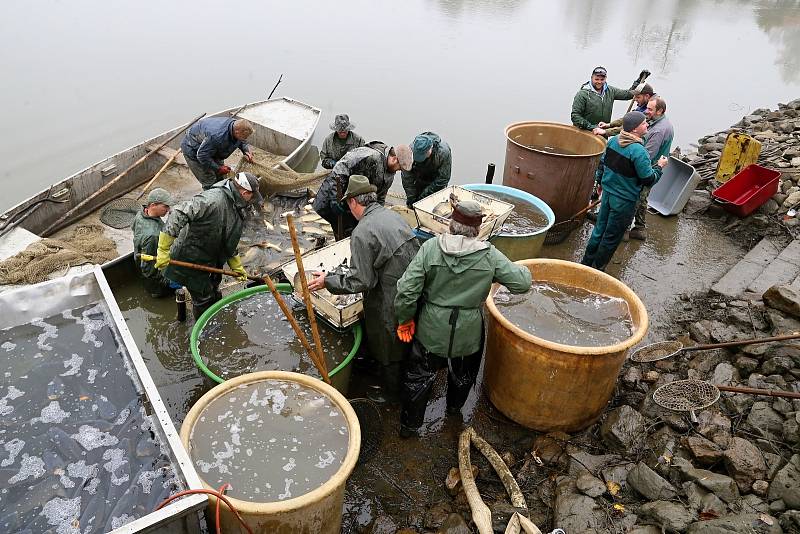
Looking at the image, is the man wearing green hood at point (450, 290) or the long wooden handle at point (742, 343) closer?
the man wearing green hood at point (450, 290)

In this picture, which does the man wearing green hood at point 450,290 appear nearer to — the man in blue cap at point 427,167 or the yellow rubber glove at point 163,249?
the yellow rubber glove at point 163,249

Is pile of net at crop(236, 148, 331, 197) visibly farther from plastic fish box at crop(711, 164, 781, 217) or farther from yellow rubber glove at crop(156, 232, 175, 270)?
plastic fish box at crop(711, 164, 781, 217)

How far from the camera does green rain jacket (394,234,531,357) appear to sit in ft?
12.6

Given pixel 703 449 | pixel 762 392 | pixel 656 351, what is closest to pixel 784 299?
pixel 656 351

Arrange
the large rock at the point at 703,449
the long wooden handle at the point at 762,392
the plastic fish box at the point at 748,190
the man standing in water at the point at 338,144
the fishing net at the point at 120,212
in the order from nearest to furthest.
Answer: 1. the large rock at the point at 703,449
2. the long wooden handle at the point at 762,392
3. the man standing in water at the point at 338,144
4. the fishing net at the point at 120,212
5. the plastic fish box at the point at 748,190

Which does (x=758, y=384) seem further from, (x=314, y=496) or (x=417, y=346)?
(x=314, y=496)

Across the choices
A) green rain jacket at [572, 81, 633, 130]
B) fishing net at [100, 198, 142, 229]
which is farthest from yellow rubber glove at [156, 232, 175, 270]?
green rain jacket at [572, 81, 633, 130]

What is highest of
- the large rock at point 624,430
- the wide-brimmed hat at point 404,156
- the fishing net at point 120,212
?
the wide-brimmed hat at point 404,156

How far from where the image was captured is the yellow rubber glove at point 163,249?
4.98 m

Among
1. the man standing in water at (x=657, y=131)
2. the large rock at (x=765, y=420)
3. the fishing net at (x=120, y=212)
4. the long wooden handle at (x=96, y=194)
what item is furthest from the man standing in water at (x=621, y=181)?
the long wooden handle at (x=96, y=194)

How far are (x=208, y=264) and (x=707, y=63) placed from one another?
2337cm

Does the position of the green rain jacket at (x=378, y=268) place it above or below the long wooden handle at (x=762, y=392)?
above

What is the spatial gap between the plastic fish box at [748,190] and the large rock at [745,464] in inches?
211

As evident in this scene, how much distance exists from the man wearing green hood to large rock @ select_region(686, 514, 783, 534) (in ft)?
6.09
